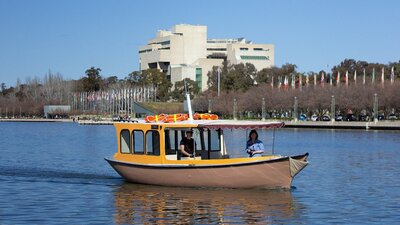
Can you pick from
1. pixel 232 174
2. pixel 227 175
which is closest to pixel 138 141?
pixel 227 175

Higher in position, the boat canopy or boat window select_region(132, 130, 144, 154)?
the boat canopy

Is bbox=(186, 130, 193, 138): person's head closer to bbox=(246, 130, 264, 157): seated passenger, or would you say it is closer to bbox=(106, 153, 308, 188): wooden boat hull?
bbox=(106, 153, 308, 188): wooden boat hull

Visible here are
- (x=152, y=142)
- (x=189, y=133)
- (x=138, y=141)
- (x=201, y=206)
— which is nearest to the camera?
(x=201, y=206)

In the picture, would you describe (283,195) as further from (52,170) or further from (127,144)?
(52,170)

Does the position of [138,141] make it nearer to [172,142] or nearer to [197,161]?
[172,142]

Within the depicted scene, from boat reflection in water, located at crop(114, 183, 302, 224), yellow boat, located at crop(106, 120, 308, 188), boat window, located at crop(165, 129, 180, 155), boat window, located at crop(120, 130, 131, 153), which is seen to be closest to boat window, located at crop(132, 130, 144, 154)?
yellow boat, located at crop(106, 120, 308, 188)

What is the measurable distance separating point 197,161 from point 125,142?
4197 millimetres

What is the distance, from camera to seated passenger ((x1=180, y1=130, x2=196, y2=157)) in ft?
108

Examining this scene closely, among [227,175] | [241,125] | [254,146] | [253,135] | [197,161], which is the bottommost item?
[227,175]

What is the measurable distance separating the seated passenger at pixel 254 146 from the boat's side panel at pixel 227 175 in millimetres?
1116

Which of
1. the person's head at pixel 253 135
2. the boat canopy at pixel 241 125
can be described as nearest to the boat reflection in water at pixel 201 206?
the person's head at pixel 253 135

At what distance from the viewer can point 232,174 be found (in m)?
31.8

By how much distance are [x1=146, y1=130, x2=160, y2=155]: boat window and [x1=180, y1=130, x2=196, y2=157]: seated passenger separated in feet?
3.63

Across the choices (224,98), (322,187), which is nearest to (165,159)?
(322,187)
